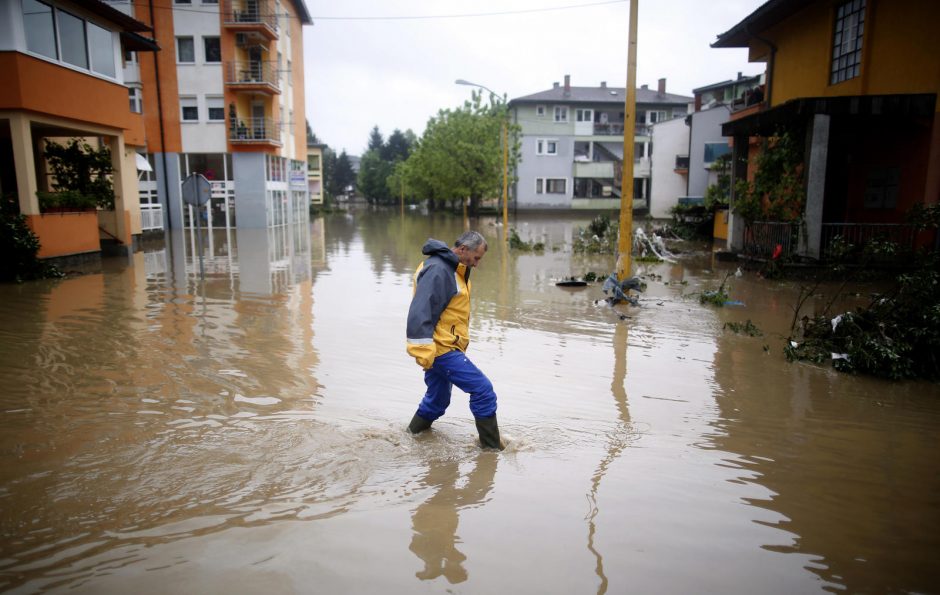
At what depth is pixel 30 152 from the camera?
15.0m

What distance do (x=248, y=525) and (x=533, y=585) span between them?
1731 mm

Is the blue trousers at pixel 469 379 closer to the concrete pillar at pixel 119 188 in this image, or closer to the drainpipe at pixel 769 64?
the concrete pillar at pixel 119 188

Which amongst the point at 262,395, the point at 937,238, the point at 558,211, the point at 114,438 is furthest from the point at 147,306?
the point at 558,211

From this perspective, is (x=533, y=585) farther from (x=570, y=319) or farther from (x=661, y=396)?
(x=570, y=319)

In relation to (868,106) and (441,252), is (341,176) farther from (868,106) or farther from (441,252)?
(441,252)

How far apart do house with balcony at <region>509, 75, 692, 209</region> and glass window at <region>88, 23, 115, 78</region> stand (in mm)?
40726

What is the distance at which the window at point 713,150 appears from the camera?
128 feet

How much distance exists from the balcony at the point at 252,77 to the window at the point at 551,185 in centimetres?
2774

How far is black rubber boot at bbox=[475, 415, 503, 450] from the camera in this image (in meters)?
5.00

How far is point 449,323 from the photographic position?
16.0 feet

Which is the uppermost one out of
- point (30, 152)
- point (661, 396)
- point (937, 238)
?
point (30, 152)

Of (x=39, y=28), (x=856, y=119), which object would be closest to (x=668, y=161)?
(x=856, y=119)

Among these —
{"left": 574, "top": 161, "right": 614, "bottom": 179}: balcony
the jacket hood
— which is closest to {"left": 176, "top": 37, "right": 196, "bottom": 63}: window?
the jacket hood

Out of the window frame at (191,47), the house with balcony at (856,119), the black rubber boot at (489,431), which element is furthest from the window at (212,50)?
the black rubber boot at (489,431)
